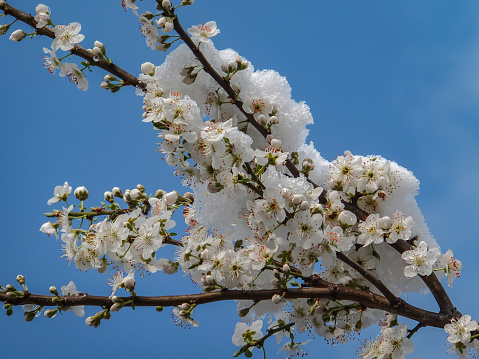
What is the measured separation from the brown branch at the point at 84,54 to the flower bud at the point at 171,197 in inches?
19.5

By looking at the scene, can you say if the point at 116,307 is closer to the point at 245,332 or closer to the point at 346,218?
the point at 245,332

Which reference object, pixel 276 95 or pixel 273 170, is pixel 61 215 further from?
pixel 276 95

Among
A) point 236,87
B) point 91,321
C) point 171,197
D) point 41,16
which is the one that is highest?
point 41,16

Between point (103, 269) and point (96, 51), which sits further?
point (96, 51)

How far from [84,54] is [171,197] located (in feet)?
2.32

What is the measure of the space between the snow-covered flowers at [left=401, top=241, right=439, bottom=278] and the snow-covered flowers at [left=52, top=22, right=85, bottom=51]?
4.95 feet

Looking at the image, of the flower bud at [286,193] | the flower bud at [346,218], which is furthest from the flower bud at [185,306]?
the flower bud at [346,218]

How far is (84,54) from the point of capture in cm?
224

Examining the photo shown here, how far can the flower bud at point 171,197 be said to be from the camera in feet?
6.72

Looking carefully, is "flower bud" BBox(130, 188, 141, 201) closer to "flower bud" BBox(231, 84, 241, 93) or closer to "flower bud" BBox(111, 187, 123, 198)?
"flower bud" BBox(111, 187, 123, 198)

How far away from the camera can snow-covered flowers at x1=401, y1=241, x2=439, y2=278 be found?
2.05 m

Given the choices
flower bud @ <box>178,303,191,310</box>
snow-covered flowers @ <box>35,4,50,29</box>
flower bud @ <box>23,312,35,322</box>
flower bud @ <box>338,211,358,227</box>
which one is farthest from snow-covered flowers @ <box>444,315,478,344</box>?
snow-covered flowers @ <box>35,4,50,29</box>

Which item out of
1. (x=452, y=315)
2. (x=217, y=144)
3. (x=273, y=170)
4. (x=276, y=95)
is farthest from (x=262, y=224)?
(x=452, y=315)

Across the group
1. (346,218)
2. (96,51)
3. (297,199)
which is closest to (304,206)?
(297,199)
